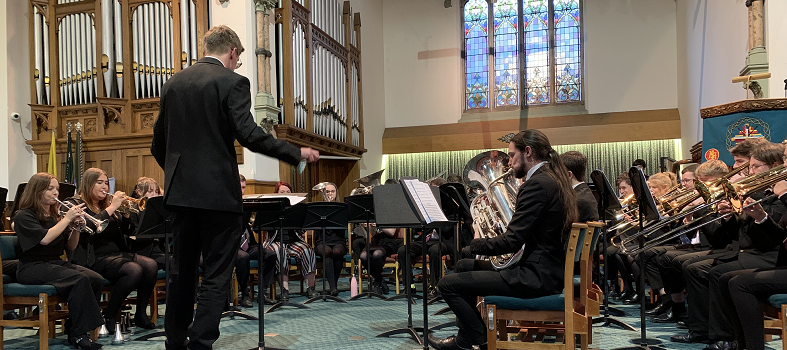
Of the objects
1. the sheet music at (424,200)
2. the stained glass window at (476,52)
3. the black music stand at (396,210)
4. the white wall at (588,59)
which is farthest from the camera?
the stained glass window at (476,52)

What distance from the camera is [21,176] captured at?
9.68 metres

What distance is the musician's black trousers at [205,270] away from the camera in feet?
10.2

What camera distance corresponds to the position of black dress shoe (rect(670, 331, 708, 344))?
4.49m

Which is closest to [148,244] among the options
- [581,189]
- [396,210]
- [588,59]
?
[396,210]

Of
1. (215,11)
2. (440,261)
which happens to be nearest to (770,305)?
(440,261)

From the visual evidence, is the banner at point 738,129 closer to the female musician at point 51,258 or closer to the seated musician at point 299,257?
the seated musician at point 299,257

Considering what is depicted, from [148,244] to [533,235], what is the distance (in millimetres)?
3946

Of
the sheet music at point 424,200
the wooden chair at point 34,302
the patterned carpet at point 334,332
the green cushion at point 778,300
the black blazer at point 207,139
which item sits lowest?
the patterned carpet at point 334,332

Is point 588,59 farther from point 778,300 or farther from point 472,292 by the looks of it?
point 472,292

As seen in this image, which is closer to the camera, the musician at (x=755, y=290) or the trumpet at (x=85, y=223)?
the musician at (x=755, y=290)

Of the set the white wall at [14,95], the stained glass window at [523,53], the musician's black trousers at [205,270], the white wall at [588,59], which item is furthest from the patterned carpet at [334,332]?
the stained glass window at [523,53]

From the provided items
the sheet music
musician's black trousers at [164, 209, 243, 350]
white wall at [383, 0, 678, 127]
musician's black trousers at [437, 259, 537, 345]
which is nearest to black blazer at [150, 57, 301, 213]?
musician's black trousers at [164, 209, 243, 350]

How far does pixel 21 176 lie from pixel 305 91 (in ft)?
14.4

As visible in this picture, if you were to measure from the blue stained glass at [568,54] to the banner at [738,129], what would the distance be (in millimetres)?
6694
